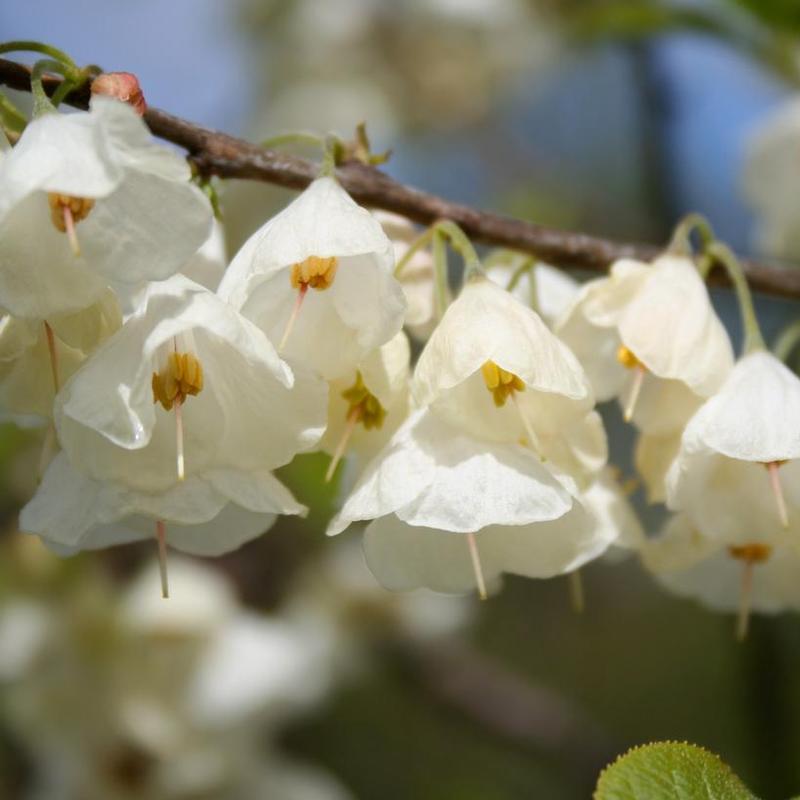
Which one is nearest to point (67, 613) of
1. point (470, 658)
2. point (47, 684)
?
point (47, 684)

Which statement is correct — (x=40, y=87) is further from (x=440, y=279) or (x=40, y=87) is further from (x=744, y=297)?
(x=744, y=297)

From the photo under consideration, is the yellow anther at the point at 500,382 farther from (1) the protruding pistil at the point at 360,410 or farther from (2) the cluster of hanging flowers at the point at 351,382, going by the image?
(1) the protruding pistil at the point at 360,410

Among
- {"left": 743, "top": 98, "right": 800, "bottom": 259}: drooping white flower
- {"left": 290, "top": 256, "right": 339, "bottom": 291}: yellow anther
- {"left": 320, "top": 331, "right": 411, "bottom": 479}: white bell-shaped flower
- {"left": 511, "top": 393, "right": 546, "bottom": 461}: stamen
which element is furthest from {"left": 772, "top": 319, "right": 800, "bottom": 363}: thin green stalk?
{"left": 743, "top": 98, "right": 800, "bottom": 259}: drooping white flower

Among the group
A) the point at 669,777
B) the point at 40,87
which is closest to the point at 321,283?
the point at 40,87

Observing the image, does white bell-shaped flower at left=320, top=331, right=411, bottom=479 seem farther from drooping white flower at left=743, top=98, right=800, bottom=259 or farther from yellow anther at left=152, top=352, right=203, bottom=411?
drooping white flower at left=743, top=98, right=800, bottom=259

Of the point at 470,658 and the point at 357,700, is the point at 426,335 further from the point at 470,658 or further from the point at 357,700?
the point at 357,700
